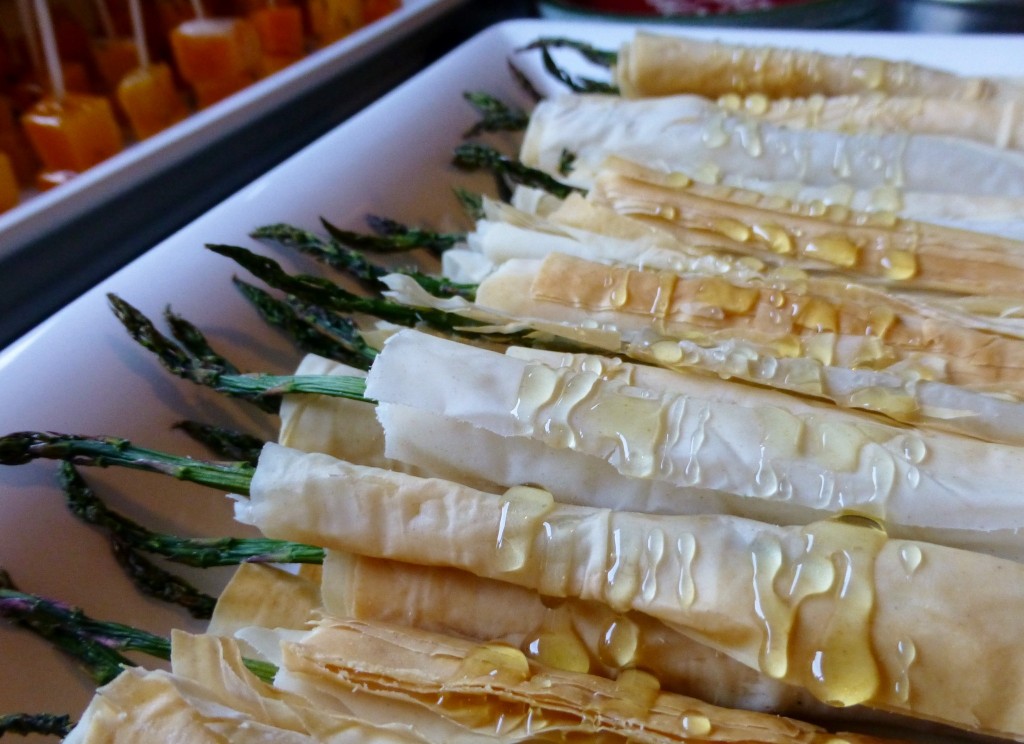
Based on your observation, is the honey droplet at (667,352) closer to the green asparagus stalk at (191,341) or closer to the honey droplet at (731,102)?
the green asparagus stalk at (191,341)

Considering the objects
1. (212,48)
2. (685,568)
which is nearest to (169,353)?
(685,568)

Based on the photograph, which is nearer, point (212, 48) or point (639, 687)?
point (639, 687)

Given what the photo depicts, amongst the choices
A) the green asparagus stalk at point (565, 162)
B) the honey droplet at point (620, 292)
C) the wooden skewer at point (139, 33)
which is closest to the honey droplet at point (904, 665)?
the honey droplet at point (620, 292)

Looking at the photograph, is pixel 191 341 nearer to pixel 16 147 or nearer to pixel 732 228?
pixel 732 228

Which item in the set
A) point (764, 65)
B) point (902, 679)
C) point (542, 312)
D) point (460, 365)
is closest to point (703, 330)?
point (542, 312)

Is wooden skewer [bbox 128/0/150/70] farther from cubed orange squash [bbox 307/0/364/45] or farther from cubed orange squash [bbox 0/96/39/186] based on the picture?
cubed orange squash [bbox 307/0/364/45]

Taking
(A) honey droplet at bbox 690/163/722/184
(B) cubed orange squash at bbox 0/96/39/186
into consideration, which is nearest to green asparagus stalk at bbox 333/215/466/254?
(A) honey droplet at bbox 690/163/722/184

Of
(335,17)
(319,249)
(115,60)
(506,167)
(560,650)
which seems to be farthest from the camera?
(335,17)
